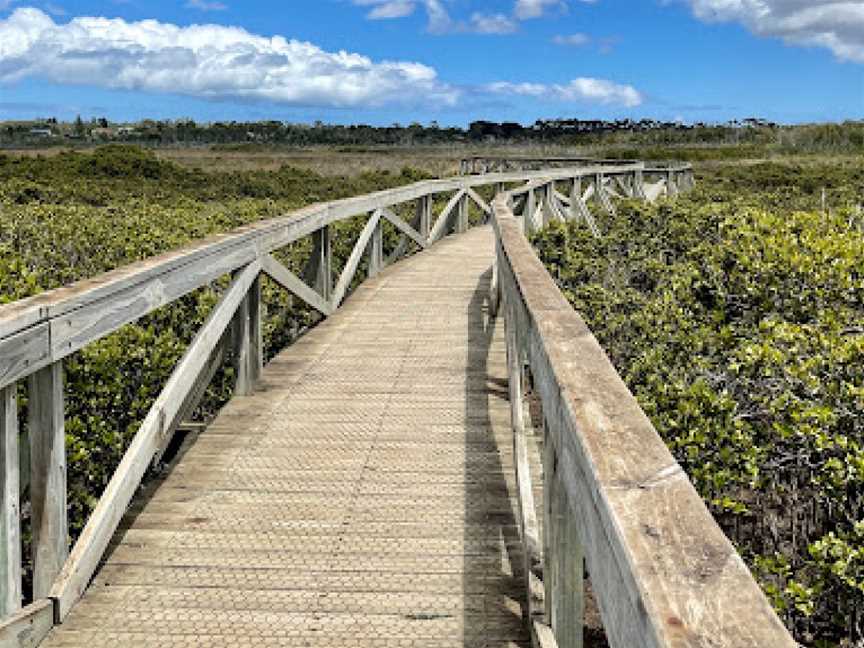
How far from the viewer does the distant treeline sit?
257ft

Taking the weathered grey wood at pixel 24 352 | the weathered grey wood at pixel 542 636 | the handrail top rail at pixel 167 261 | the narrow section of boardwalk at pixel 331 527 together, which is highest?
the handrail top rail at pixel 167 261

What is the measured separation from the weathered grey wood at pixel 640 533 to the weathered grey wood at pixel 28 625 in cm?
167

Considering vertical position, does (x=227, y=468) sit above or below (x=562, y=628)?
below

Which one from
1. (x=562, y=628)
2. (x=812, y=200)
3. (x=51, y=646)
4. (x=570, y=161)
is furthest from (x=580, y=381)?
(x=570, y=161)

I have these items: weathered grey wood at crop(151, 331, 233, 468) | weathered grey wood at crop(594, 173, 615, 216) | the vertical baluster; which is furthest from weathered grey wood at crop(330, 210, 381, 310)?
weathered grey wood at crop(594, 173, 615, 216)

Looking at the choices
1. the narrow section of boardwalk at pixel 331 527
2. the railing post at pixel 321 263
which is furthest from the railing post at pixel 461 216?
the narrow section of boardwalk at pixel 331 527

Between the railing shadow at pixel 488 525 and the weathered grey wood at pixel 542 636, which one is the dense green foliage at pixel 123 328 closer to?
the railing shadow at pixel 488 525

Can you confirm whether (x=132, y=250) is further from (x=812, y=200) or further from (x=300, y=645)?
(x=812, y=200)

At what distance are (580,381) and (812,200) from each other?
859 inches

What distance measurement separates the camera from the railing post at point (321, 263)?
8328 mm

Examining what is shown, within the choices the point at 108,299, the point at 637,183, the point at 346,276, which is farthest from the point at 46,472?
Answer: the point at 637,183

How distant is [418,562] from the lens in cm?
359

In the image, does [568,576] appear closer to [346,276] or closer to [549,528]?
[549,528]

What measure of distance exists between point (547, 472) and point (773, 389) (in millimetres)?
2908
